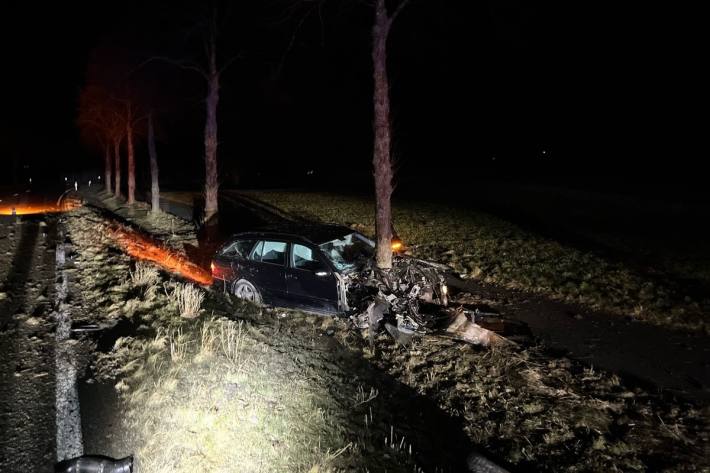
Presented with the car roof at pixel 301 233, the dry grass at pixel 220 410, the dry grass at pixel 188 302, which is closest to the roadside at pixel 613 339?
the car roof at pixel 301 233

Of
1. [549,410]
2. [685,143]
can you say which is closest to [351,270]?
[549,410]

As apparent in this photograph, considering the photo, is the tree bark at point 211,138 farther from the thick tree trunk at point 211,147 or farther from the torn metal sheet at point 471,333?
the torn metal sheet at point 471,333

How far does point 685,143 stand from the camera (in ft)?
101

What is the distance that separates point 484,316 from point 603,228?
967cm

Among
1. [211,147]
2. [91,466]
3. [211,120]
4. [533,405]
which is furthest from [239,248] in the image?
[211,120]

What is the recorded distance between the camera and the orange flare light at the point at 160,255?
10359 millimetres

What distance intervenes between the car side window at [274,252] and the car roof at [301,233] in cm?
13

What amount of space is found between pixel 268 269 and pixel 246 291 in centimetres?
78

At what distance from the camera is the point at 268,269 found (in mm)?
7586

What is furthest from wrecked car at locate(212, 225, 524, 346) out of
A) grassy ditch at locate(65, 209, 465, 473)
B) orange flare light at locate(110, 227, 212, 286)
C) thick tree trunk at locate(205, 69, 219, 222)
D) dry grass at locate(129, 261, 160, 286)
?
thick tree trunk at locate(205, 69, 219, 222)

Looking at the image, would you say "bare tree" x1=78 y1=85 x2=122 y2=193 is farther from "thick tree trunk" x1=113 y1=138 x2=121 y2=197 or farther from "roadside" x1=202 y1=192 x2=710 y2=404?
"roadside" x1=202 y1=192 x2=710 y2=404

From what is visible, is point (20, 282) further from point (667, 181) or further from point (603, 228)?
point (667, 181)

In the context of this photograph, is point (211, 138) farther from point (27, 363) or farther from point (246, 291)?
point (27, 363)

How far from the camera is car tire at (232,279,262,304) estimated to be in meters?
Answer: 7.83
